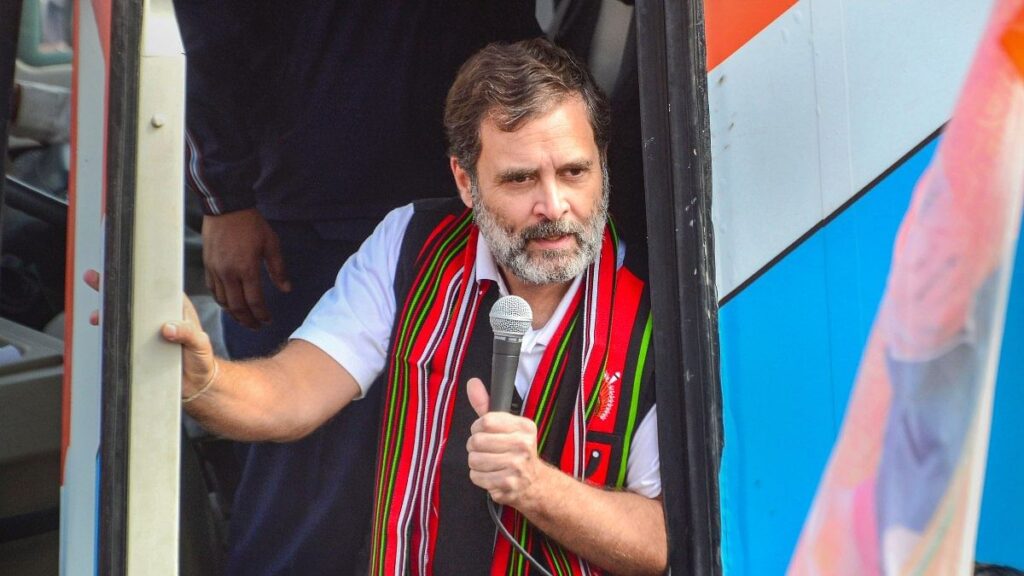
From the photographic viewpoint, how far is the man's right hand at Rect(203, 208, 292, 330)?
252 centimetres

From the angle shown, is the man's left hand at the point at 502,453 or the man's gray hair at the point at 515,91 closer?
the man's left hand at the point at 502,453

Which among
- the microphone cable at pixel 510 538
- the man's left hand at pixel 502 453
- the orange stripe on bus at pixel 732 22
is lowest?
the microphone cable at pixel 510 538

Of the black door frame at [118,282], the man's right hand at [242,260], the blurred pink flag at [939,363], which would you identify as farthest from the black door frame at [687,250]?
the man's right hand at [242,260]

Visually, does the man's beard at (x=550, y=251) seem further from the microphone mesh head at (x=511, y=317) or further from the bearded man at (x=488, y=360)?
the microphone mesh head at (x=511, y=317)

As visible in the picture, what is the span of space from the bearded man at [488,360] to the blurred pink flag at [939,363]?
32 cm

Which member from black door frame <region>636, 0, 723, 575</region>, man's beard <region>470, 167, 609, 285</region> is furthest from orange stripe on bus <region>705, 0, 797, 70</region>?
man's beard <region>470, 167, 609, 285</region>

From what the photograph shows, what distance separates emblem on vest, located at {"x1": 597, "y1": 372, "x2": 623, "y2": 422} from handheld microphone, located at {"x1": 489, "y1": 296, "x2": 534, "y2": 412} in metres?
0.26

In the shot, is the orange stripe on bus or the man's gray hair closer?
the orange stripe on bus

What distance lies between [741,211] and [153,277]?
0.72 metres

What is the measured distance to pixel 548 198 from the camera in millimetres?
1936

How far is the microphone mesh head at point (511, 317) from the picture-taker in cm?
157

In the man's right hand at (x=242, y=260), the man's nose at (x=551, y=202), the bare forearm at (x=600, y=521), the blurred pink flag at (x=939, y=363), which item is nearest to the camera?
the blurred pink flag at (x=939, y=363)

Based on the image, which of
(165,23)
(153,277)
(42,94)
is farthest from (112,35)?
(42,94)

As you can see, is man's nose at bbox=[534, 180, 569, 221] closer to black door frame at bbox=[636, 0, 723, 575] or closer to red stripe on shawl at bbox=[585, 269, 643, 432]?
red stripe on shawl at bbox=[585, 269, 643, 432]
